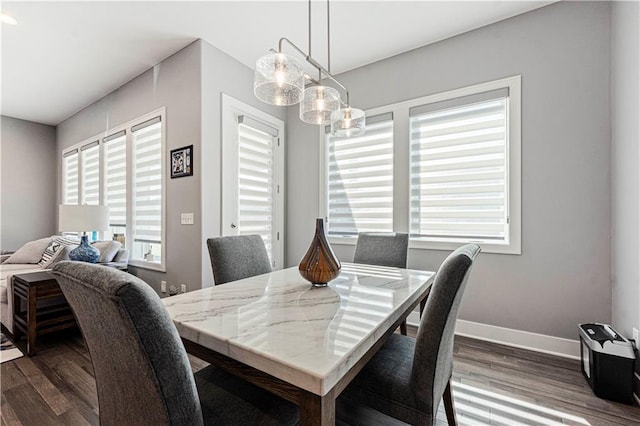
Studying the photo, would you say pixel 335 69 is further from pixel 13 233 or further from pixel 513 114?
pixel 13 233

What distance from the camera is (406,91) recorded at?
2.95 m

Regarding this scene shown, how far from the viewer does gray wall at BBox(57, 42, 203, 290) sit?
2.81 metres

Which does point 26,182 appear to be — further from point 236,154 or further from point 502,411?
point 502,411

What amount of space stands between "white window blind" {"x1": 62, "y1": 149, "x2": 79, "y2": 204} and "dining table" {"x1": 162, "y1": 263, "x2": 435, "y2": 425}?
488 cm

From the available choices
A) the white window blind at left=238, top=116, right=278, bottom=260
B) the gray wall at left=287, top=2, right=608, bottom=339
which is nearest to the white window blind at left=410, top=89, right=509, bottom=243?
the gray wall at left=287, top=2, right=608, bottom=339

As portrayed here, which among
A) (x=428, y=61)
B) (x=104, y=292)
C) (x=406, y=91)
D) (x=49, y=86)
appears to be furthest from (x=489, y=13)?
(x=49, y=86)

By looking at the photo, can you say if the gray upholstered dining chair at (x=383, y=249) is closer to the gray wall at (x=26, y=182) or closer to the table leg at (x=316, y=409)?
the table leg at (x=316, y=409)

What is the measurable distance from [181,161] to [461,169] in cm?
278

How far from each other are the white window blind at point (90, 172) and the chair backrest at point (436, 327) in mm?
4799

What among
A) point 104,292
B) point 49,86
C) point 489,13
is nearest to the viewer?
point 104,292

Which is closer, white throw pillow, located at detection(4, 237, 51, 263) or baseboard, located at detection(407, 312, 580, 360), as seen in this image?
baseboard, located at detection(407, 312, 580, 360)

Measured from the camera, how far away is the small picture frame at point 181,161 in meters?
2.85

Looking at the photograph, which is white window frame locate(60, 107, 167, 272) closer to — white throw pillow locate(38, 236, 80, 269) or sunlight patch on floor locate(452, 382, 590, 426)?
white throw pillow locate(38, 236, 80, 269)

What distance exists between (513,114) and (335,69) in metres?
1.93
